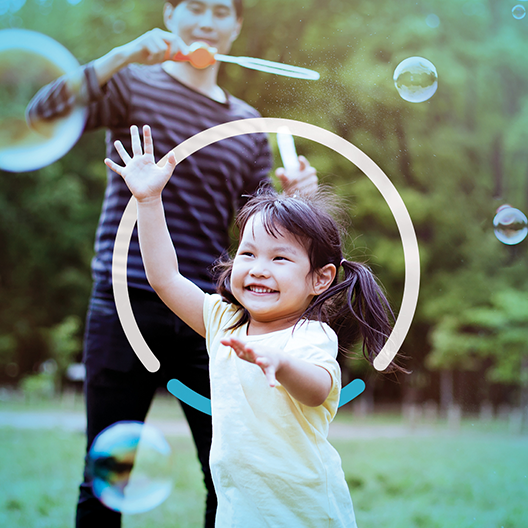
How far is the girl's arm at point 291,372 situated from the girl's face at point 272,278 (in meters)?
0.21

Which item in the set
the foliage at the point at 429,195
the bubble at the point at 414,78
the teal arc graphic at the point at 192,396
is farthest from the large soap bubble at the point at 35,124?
the foliage at the point at 429,195

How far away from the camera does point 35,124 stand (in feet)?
7.78

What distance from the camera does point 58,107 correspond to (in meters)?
2.27

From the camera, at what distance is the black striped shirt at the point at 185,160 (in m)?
2.16

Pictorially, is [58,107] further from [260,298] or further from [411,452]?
[411,452]

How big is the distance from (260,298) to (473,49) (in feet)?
25.7

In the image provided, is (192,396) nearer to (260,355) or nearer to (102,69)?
(260,355)

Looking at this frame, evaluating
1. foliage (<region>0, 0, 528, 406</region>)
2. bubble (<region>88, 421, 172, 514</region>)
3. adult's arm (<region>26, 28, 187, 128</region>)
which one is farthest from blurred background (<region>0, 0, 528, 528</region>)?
bubble (<region>88, 421, 172, 514</region>)

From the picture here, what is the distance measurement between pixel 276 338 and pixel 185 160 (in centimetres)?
100

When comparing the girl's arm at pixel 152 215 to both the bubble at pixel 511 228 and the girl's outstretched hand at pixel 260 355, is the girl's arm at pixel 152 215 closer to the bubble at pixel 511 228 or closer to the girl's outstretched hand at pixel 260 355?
the girl's outstretched hand at pixel 260 355

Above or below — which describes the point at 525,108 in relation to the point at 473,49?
below

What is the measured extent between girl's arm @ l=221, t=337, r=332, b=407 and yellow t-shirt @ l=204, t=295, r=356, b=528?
0.05 meters

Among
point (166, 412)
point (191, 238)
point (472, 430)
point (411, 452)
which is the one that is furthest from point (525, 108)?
point (191, 238)

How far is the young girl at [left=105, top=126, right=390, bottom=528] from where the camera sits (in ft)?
4.64
